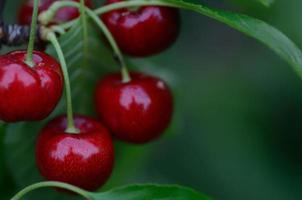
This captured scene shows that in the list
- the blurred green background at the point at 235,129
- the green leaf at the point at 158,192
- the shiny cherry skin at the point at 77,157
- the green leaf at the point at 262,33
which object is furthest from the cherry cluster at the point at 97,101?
the blurred green background at the point at 235,129

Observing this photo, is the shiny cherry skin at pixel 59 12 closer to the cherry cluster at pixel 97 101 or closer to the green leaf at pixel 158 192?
the cherry cluster at pixel 97 101

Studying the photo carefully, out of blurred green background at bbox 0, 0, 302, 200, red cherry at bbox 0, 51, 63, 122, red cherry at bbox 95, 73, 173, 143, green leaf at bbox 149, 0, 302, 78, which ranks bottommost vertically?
blurred green background at bbox 0, 0, 302, 200

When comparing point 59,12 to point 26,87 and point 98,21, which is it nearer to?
point 98,21

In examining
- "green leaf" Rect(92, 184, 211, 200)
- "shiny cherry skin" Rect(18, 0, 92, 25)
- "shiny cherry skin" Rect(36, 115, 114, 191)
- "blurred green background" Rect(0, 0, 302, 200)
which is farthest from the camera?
"blurred green background" Rect(0, 0, 302, 200)

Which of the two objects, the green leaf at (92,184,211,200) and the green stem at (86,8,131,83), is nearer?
the green leaf at (92,184,211,200)

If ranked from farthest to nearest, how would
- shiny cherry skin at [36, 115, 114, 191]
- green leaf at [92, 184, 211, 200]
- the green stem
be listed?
1. the green stem
2. shiny cherry skin at [36, 115, 114, 191]
3. green leaf at [92, 184, 211, 200]

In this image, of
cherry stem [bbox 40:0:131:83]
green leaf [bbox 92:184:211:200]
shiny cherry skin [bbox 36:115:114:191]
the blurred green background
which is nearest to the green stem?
cherry stem [bbox 40:0:131:83]

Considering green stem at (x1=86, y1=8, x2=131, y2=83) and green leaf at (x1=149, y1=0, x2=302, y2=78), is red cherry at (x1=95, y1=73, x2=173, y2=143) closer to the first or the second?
green stem at (x1=86, y1=8, x2=131, y2=83)
